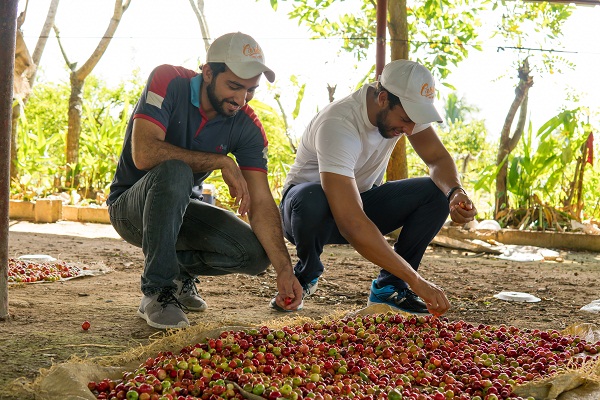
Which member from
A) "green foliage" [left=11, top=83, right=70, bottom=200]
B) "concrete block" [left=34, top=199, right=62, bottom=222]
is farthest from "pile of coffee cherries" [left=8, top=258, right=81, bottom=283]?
"green foliage" [left=11, top=83, right=70, bottom=200]

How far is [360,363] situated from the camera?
2266 millimetres

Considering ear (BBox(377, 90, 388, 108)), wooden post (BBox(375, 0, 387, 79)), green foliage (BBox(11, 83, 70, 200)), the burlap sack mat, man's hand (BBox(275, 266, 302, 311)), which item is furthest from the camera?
green foliage (BBox(11, 83, 70, 200))

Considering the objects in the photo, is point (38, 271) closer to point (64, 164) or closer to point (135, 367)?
point (135, 367)

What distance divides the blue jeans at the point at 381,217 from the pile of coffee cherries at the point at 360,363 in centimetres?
45

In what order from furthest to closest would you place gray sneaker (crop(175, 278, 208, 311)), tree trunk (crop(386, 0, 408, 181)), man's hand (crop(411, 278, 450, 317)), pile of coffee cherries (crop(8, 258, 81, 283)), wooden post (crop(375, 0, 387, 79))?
tree trunk (crop(386, 0, 408, 181)), wooden post (crop(375, 0, 387, 79)), pile of coffee cherries (crop(8, 258, 81, 283)), gray sneaker (crop(175, 278, 208, 311)), man's hand (crop(411, 278, 450, 317))

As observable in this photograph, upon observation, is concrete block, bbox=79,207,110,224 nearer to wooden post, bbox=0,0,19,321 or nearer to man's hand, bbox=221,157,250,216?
wooden post, bbox=0,0,19,321

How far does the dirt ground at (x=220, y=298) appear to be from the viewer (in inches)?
98.3

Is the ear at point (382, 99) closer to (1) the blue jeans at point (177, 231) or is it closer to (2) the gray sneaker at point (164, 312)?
(1) the blue jeans at point (177, 231)

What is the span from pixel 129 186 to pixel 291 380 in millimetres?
1353

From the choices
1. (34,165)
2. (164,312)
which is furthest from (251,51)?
(34,165)

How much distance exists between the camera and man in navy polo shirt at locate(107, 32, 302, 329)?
2.69m

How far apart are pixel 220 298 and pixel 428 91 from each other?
4.82 ft

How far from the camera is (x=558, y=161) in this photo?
7.27m

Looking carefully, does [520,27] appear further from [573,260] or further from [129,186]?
[129,186]
